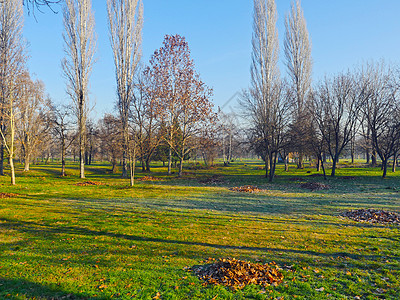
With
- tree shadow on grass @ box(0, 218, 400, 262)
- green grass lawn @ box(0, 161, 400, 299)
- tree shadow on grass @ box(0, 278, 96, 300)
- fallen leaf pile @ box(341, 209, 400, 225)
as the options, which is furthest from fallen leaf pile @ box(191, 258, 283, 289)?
fallen leaf pile @ box(341, 209, 400, 225)

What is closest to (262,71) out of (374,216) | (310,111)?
(310,111)

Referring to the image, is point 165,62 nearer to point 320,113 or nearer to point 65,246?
point 320,113

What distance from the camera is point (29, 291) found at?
4953 mm

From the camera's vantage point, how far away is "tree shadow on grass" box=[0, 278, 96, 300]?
4742 mm

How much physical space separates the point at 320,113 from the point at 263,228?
2519cm

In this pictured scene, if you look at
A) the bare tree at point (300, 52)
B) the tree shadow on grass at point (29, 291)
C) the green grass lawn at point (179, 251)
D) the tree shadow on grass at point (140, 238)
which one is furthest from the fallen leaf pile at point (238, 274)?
the bare tree at point (300, 52)

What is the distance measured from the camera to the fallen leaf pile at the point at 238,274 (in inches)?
205

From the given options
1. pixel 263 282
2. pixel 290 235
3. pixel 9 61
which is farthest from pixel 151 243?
pixel 9 61

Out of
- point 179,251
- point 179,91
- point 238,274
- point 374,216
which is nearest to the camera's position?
point 238,274

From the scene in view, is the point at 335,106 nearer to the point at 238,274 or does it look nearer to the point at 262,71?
the point at 262,71

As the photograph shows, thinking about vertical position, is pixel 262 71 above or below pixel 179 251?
above

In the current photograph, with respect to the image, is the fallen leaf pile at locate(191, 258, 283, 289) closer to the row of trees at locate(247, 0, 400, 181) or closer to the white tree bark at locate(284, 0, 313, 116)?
the row of trees at locate(247, 0, 400, 181)

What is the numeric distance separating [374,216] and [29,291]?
1205cm

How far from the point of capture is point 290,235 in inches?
339
